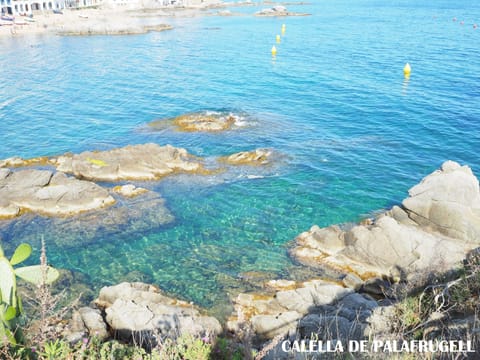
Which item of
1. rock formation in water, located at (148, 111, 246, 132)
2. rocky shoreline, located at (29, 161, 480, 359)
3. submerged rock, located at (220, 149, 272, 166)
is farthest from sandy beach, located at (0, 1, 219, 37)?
rocky shoreline, located at (29, 161, 480, 359)

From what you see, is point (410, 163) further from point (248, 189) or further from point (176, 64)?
point (176, 64)

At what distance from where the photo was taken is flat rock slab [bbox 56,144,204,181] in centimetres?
2958

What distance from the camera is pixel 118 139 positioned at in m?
36.5

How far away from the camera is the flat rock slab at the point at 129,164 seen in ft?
97.0

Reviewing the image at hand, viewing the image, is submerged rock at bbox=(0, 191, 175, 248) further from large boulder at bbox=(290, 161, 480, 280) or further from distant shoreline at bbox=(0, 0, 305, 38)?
distant shoreline at bbox=(0, 0, 305, 38)

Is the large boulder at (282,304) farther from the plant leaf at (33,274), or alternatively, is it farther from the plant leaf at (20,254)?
the plant leaf at (20,254)

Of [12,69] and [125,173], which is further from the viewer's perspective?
[12,69]

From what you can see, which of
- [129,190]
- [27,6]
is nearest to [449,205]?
[129,190]

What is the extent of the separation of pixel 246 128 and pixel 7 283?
31.2 metres

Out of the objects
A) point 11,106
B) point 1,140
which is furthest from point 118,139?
point 11,106

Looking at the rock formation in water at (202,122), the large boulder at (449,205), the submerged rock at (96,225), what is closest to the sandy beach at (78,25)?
the rock formation in water at (202,122)

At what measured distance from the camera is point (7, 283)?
861 cm

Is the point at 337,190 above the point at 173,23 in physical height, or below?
below

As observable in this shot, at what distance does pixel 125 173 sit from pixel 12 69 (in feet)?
150
